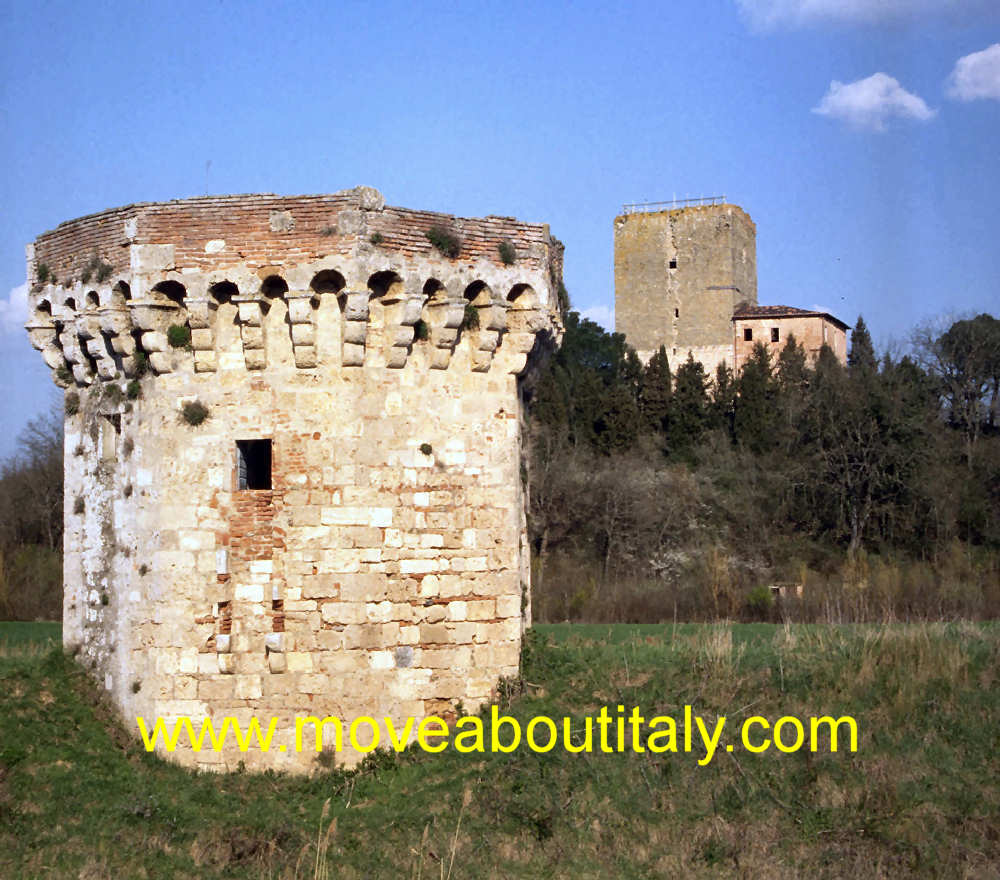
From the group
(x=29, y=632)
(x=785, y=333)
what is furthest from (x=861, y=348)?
(x=29, y=632)

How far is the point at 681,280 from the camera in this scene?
190ft

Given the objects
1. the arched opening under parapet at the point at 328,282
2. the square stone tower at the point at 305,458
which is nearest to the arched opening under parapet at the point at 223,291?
the square stone tower at the point at 305,458

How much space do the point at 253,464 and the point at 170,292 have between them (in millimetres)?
1862

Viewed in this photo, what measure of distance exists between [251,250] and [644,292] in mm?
48411

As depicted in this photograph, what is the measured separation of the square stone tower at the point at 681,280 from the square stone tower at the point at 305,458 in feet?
153

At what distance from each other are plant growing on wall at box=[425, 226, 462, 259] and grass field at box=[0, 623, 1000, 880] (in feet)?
13.3

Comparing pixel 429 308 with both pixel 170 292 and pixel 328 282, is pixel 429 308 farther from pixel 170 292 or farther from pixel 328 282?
pixel 170 292

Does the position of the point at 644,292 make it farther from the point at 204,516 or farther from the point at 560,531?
the point at 204,516

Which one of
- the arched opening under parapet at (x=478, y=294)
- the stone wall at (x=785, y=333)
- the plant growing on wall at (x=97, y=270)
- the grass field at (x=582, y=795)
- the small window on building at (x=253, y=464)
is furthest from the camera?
the stone wall at (x=785, y=333)

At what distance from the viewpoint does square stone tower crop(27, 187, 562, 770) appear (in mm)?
11125

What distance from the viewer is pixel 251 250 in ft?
36.9

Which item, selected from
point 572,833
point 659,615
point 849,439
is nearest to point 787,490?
point 849,439

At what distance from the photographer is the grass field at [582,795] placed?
966 centimetres

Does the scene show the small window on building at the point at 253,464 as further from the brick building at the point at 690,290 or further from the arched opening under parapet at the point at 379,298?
the brick building at the point at 690,290
